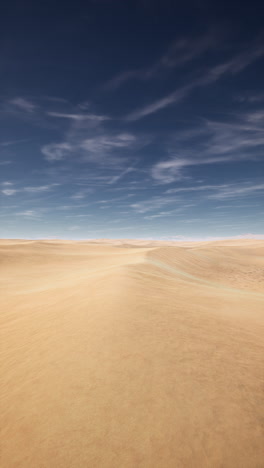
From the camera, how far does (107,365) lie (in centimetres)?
260

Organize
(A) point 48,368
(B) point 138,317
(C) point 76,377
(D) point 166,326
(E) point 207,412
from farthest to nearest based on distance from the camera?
(B) point 138,317 < (D) point 166,326 < (A) point 48,368 < (C) point 76,377 < (E) point 207,412

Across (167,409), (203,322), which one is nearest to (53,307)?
(203,322)

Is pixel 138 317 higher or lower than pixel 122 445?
higher

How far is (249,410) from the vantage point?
1933mm

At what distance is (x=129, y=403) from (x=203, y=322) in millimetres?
2205

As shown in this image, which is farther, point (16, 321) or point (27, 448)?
point (16, 321)

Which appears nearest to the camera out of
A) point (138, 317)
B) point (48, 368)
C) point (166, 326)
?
point (48, 368)

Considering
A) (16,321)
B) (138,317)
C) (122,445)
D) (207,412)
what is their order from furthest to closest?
1. (16,321)
2. (138,317)
3. (207,412)
4. (122,445)

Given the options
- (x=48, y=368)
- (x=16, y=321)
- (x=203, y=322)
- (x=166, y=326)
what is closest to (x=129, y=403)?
(x=48, y=368)

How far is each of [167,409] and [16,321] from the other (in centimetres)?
421

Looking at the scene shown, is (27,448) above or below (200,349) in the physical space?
below

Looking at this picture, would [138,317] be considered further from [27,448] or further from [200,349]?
[27,448]

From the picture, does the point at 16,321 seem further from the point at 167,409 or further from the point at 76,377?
the point at 167,409

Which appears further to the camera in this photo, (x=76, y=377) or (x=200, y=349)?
(x=200, y=349)
